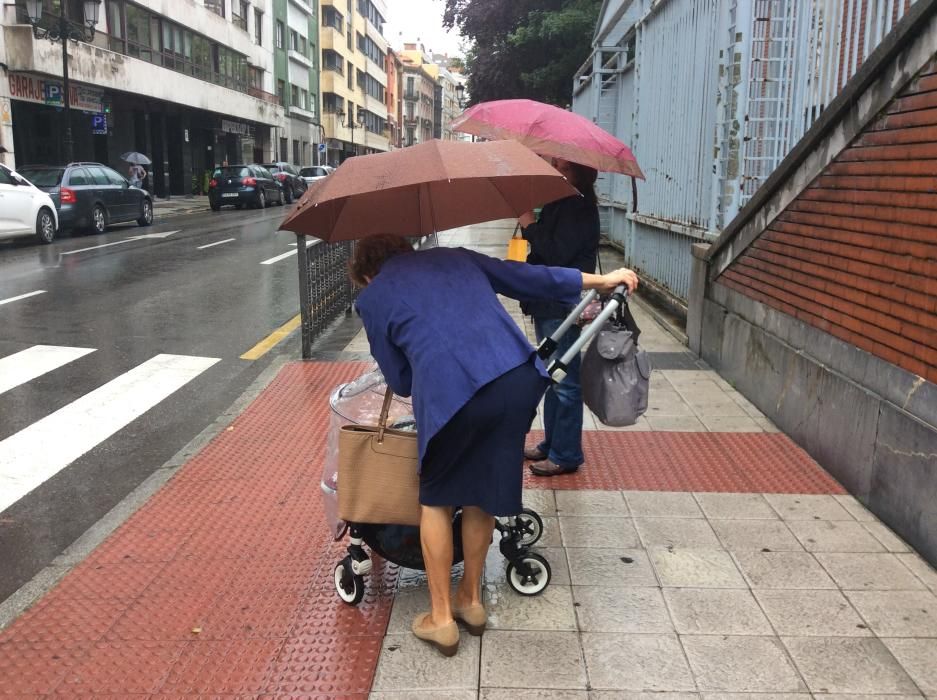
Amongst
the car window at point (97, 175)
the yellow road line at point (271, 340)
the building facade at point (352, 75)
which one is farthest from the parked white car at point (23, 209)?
the building facade at point (352, 75)

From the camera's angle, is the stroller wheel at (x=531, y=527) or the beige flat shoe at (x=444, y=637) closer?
the beige flat shoe at (x=444, y=637)

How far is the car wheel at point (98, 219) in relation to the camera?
1803 centimetres

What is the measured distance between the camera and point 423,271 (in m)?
2.72

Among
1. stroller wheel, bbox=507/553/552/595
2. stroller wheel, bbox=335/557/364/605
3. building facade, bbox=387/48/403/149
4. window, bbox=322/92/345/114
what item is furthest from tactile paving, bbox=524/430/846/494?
building facade, bbox=387/48/403/149

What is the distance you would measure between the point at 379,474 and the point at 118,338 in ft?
20.0

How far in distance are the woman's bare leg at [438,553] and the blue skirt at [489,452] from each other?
6 cm

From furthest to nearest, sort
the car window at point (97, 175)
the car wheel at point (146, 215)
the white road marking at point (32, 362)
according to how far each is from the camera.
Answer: the car wheel at point (146, 215) < the car window at point (97, 175) < the white road marking at point (32, 362)

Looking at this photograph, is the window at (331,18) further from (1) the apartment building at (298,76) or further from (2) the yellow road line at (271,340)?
(2) the yellow road line at (271,340)

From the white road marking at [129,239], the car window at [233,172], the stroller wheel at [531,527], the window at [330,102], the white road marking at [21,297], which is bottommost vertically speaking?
the stroller wheel at [531,527]

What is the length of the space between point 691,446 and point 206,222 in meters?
20.0

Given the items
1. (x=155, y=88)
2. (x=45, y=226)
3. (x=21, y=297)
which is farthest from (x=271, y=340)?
(x=155, y=88)

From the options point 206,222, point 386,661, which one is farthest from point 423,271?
point 206,222

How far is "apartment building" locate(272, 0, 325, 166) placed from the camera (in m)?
46.8

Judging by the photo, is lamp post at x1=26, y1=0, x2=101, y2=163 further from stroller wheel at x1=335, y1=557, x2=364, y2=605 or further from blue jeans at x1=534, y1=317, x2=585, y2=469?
stroller wheel at x1=335, y1=557, x2=364, y2=605
